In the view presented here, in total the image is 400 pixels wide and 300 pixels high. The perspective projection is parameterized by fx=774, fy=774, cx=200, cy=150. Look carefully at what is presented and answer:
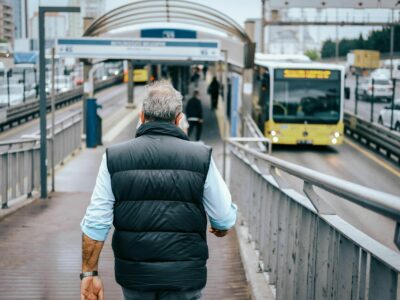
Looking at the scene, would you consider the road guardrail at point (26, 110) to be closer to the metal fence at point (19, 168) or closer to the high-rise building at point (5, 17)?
the high-rise building at point (5, 17)

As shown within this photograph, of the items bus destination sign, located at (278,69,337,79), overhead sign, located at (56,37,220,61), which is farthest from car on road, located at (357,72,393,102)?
overhead sign, located at (56,37,220,61)

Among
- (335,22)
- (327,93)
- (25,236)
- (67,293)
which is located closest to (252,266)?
(67,293)

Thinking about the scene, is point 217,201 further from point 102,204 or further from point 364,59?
point 364,59

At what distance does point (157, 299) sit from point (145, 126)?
81cm

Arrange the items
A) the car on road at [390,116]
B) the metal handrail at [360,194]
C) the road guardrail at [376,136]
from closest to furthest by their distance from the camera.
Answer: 1. the metal handrail at [360,194]
2. the road guardrail at [376,136]
3. the car on road at [390,116]

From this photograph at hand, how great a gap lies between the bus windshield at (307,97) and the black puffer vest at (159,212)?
2113cm

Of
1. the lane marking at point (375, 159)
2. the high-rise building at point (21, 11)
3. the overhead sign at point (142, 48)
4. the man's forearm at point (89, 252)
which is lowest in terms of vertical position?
the lane marking at point (375, 159)

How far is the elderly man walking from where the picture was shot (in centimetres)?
355

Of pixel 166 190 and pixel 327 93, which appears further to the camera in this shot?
pixel 327 93

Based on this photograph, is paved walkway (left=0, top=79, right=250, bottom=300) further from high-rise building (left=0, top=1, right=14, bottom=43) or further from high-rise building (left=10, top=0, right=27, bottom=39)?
high-rise building (left=0, top=1, right=14, bottom=43)

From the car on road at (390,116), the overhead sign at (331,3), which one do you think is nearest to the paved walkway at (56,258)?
the overhead sign at (331,3)

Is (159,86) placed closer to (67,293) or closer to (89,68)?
(67,293)

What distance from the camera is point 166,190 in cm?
358

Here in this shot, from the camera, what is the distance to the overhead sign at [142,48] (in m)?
19.5
